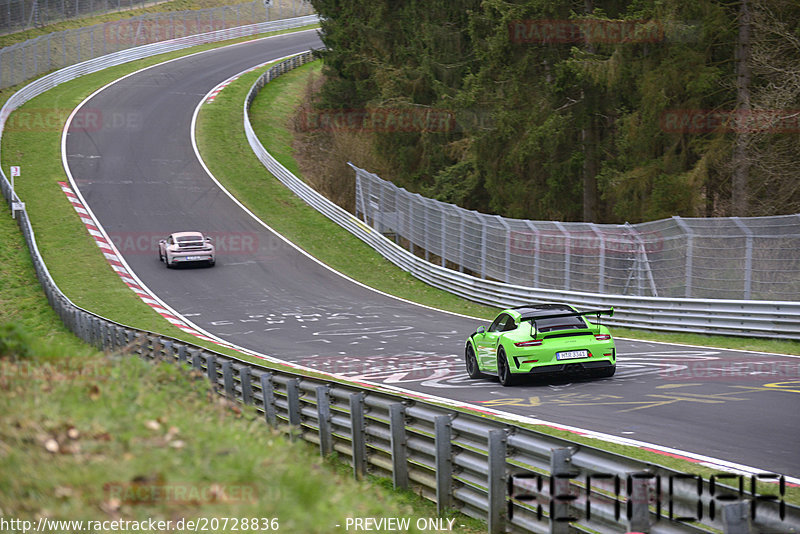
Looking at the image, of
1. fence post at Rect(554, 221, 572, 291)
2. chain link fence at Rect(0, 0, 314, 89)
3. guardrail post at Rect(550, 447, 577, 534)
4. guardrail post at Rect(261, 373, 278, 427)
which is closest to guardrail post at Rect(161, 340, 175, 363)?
guardrail post at Rect(261, 373, 278, 427)

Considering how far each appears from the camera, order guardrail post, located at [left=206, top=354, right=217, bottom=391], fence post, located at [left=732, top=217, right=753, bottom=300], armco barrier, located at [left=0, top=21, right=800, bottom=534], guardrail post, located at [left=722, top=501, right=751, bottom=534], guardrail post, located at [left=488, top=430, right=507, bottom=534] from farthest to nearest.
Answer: fence post, located at [left=732, top=217, right=753, bottom=300] → guardrail post, located at [left=206, top=354, right=217, bottom=391] → guardrail post, located at [left=488, top=430, right=507, bottom=534] → armco barrier, located at [left=0, top=21, right=800, bottom=534] → guardrail post, located at [left=722, top=501, right=751, bottom=534]

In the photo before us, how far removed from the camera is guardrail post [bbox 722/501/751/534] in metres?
4.93

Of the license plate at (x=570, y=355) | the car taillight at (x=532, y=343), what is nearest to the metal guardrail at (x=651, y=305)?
the license plate at (x=570, y=355)

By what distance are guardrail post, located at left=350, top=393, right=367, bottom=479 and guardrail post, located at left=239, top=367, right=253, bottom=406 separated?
3323 millimetres

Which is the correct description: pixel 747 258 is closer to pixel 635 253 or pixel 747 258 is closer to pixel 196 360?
pixel 635 253

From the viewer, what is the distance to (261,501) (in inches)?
190

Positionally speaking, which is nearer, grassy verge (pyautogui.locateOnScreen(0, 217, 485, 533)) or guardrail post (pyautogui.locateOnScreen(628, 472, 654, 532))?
grassy verge (pyautogui.locateOnScreen(0, 217, 485, 533))

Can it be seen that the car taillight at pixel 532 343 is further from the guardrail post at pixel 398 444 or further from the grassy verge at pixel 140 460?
the grassy verge at pixel 140 460

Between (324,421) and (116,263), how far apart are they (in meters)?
27.7

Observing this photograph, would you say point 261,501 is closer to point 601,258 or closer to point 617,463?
point 617,463

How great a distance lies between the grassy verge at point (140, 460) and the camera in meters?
4.79

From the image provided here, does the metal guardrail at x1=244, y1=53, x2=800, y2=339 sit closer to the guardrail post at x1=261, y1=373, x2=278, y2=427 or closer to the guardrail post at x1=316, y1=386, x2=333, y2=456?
the guardrail post at x1=261, y1=373, x2=278, y2=427

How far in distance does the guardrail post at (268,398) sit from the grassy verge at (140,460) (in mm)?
4561

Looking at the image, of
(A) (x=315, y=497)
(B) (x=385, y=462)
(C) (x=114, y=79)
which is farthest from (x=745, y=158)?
(C) (x=114, y=79)
